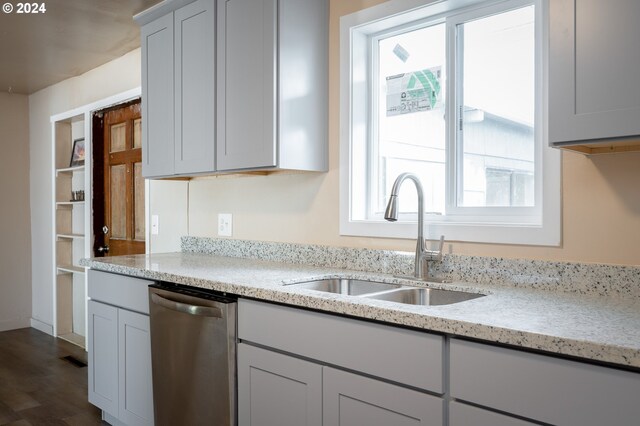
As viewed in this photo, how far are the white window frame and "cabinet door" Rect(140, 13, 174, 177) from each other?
100cm

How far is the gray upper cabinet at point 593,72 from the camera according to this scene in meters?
1.30

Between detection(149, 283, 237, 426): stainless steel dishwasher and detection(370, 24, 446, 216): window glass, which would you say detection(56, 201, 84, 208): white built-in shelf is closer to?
detection(149, 283, 237, 426): stainless steel dishwasher

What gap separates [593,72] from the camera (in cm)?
136

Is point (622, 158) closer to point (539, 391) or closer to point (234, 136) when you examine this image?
point (539, 391)

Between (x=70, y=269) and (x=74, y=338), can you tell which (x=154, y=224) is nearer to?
(x=70, y=269)

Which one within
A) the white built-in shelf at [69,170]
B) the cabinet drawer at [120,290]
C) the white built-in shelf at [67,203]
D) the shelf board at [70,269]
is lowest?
the shelf board at [70,269]

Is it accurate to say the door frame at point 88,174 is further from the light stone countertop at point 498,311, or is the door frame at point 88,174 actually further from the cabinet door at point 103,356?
the light stone countertop at point 498,311

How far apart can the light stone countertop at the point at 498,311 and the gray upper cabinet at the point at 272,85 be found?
55 centimetres

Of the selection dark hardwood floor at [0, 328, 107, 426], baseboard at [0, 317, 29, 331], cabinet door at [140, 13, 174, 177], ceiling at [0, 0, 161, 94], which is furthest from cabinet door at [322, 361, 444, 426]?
baseboard at [0, 317, 29, 331]

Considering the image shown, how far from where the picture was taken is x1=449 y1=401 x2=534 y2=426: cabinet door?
121 cm

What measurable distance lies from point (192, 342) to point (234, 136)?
0.95m

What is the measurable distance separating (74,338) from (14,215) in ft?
4.74

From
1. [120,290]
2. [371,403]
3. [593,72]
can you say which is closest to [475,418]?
[371,403]

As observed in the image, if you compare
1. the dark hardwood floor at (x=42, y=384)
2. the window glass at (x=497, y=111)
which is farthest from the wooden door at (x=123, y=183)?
A: the window glass at (x=497, y=111)
